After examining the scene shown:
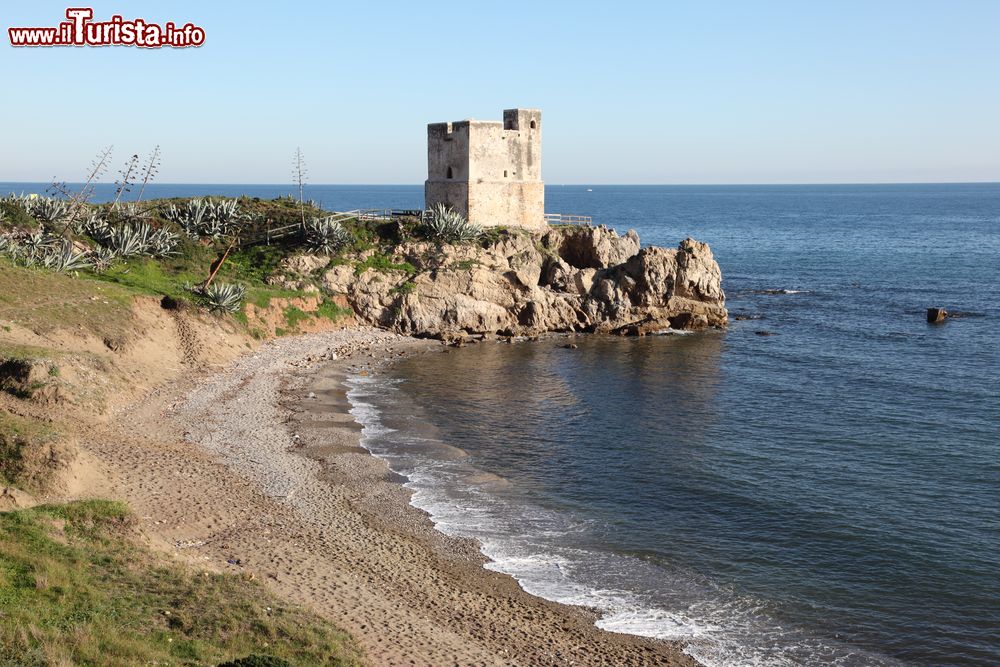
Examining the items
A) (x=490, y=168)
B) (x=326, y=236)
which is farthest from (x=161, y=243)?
(x=490, y=168)

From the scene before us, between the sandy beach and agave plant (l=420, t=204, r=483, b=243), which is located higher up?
agave plant (l=420, t=204, r=483, b=243)

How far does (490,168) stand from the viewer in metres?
51.0

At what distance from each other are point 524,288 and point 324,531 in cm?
2782

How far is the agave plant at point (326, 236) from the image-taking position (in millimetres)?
46312

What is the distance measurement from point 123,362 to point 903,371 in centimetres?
3063

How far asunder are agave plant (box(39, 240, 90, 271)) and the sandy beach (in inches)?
362

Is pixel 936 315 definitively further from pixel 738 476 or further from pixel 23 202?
pixel 23 202

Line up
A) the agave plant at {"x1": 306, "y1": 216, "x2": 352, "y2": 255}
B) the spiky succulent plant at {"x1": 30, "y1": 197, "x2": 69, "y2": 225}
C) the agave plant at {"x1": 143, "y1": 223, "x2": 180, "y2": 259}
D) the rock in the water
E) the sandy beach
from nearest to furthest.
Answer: the sandy beach, the spiky succulent plant at {"x1": 30, "y1": 197, "x2": 69, "y2": 225}, the agave plant at {"x1": 143, "y1": 223, "x2": 180, "y2": 259}, the agave plant at {"x1": 306, "y1": 216, "x2": 352, "y2": 255}, the rock in the water

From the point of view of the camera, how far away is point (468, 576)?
19.1 m

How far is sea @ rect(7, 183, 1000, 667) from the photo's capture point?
1800 cm

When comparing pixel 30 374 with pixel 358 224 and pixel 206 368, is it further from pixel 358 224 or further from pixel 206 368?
pixel 358 224

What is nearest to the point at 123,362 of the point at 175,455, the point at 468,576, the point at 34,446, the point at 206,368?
the point at 206,368

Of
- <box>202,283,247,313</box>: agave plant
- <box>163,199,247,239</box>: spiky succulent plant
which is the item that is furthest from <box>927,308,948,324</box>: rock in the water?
<box>163,199,247,239</box>: spiky succulent plant

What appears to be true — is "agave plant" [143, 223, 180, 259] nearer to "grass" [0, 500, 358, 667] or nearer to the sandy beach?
the sandy beach
